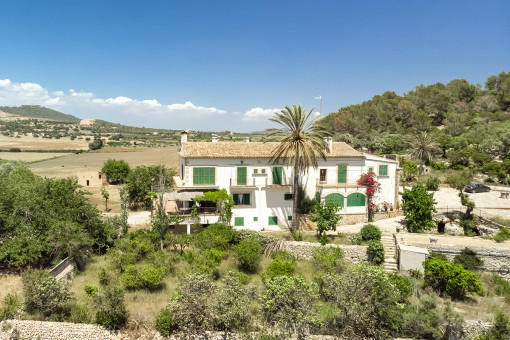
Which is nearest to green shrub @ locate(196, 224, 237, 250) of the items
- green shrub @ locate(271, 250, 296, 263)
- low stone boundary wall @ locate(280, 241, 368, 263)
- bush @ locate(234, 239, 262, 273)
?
bush @ locate(234, 239, 262, 273)

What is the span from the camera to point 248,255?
20.2 meters

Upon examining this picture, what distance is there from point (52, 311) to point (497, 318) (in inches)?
843

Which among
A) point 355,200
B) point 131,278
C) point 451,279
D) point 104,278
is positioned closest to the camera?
point 451,279

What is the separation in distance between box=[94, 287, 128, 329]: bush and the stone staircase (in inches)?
628

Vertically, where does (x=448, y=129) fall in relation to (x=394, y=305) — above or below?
above

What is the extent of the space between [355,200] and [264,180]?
8.33m

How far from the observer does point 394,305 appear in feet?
50.4

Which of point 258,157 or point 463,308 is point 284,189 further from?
point 463,308

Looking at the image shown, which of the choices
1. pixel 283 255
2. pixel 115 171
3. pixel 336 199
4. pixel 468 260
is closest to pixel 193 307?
pixel 283 255

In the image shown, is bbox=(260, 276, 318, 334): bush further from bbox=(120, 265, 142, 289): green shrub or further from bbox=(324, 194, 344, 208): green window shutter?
bbox=(324, 194, 344, 208): green window shutter

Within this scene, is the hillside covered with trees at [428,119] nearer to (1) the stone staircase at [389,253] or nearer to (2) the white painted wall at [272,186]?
(2) the white painted wall at [272,186]

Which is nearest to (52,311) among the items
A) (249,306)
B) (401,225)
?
(249,306)

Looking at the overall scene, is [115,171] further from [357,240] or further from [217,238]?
[357,240]

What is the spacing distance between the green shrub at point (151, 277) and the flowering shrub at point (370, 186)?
18143mm
